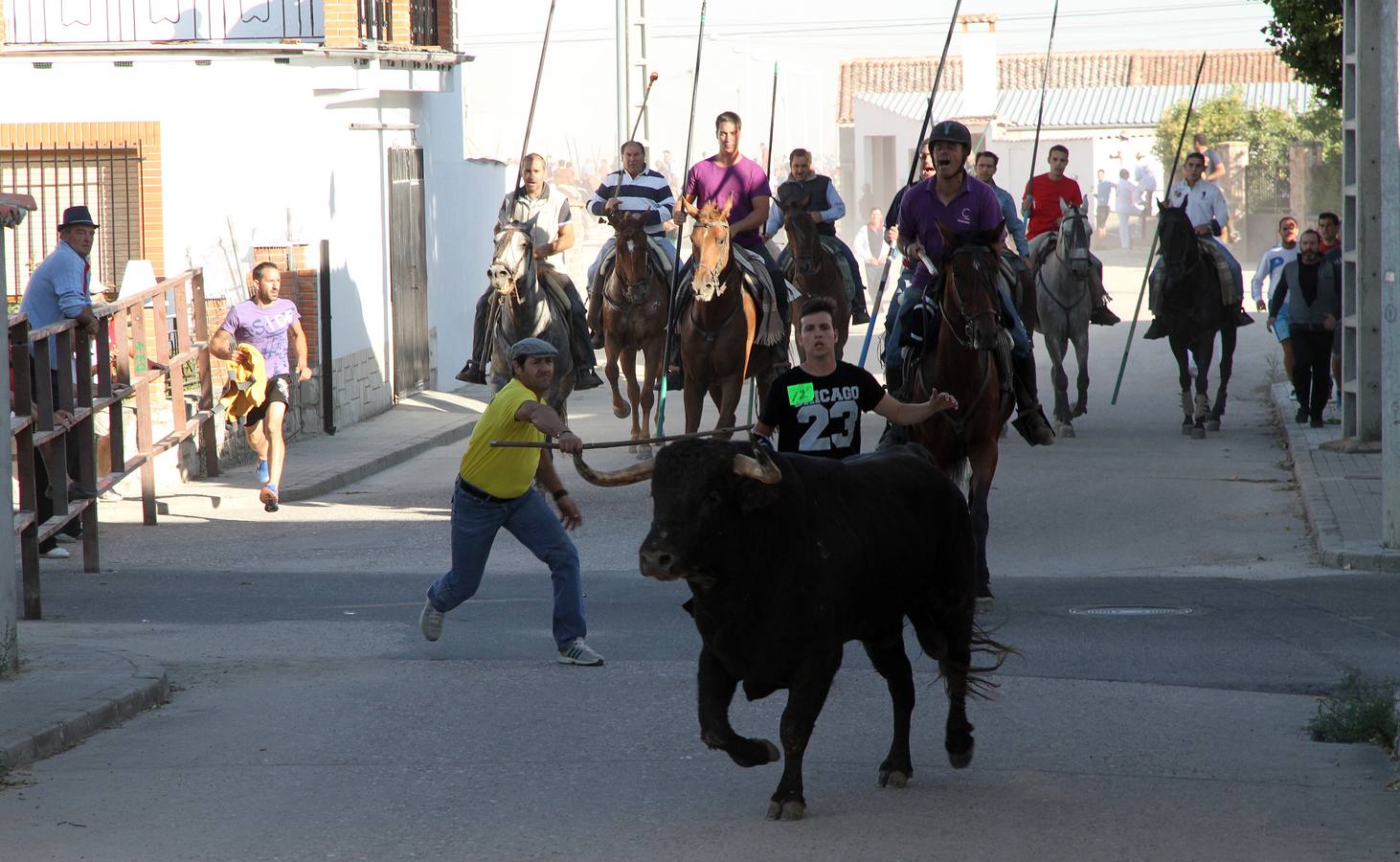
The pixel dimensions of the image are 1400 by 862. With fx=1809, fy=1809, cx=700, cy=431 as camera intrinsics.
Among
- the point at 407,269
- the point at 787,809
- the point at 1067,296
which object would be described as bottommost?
the point at 787,809

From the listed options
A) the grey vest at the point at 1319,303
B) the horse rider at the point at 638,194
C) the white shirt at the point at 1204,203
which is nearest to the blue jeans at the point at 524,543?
the horse rider at the point at 638,194

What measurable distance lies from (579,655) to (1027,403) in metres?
3.88

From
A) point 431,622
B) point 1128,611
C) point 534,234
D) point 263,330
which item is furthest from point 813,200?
point 431,622

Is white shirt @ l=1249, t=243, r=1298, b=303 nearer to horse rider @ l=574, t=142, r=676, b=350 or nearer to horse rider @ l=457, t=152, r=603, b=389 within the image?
horse rider @ l=574, t=142, r=676, b=350

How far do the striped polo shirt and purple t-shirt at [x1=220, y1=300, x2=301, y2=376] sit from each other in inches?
126

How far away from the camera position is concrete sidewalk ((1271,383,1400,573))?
40.6 feet

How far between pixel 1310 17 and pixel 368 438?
440 inches

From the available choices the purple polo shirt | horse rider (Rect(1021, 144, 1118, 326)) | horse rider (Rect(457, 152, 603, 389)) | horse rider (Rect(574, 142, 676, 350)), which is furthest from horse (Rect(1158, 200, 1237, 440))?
the purple polo shirt

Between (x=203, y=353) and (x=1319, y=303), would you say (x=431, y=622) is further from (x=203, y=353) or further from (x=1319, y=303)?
(x=1319, y=303)

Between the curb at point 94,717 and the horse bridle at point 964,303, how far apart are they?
5.04 m

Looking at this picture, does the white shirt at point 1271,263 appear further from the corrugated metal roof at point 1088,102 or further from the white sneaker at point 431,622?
the corrugated metal roof at point 1088,102

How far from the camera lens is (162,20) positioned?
22328 mm

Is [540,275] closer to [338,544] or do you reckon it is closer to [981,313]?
[338,544]

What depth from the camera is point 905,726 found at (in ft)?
23.2
